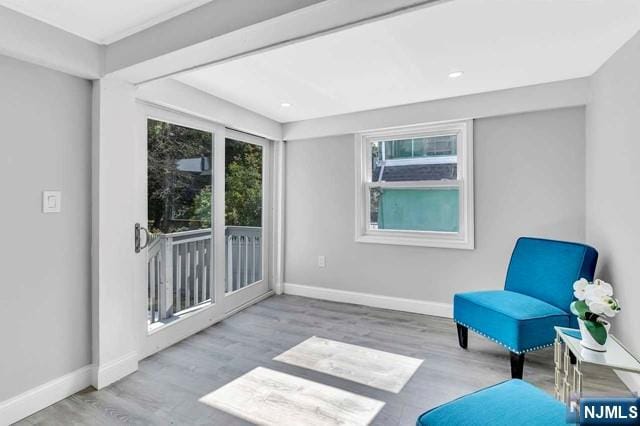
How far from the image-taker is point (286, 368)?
95.5 inches

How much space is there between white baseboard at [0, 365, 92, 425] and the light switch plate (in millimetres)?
1020

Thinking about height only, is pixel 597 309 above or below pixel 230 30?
below

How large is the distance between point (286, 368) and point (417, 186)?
2285 mm

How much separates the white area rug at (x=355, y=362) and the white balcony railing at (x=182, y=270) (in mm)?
1084

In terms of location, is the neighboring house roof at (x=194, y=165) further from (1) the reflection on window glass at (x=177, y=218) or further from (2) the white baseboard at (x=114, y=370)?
(2) the white baseboard at (x=114, y=370)

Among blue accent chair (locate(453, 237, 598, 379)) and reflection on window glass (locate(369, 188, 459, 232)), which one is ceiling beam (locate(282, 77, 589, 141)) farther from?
blue accent chair (locate(453, 237, 598, 379))

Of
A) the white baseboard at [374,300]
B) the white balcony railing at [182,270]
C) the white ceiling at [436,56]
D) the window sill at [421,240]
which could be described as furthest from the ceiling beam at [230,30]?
the white baseboard at [374,300]

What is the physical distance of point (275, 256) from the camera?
172 inches

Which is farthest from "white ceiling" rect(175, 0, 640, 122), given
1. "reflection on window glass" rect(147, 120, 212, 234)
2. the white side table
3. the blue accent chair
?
the white side table

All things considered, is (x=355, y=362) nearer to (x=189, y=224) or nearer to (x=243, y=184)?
(x=189, y=224)

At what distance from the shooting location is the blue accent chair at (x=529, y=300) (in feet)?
7.32

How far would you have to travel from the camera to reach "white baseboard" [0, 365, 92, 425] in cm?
183

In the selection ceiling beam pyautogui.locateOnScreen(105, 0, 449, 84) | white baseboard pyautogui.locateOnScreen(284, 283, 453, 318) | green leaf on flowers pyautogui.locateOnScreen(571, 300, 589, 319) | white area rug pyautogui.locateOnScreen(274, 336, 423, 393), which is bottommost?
white area rug pyautogui.locateOnScreen(274, 336, 423, 393)

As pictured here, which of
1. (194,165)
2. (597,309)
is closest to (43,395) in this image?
(194,165)
